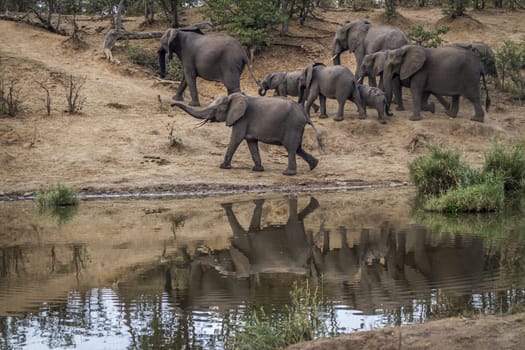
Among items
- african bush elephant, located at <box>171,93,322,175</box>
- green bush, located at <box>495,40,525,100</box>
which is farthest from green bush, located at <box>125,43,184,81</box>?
green bush, located at <box>495,40,525,100</box>

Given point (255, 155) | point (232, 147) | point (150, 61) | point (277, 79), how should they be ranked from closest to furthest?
point (232, 147) → point (255, 155) → point (277, 79) → point (150, 61)

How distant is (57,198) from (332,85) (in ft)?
23.4

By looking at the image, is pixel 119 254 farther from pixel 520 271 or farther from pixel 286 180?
pixel 286 180

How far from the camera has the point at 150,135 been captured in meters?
18.2

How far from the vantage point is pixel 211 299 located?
800 cm

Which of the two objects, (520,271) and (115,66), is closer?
(520,271)

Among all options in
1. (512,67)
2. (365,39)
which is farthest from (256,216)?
(512,67)

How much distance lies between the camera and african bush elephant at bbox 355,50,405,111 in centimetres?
2067

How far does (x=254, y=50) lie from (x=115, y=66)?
3.91 m

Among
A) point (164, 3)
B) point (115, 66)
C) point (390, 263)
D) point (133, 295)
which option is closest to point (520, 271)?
point (390, 263)

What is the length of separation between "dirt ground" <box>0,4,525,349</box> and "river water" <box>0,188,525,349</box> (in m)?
1.53

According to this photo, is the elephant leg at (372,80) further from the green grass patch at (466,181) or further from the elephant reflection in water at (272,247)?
the elephant reflection in water at (272,247)

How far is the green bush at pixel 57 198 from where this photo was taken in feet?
47.3

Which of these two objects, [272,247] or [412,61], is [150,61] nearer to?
[412,61]
